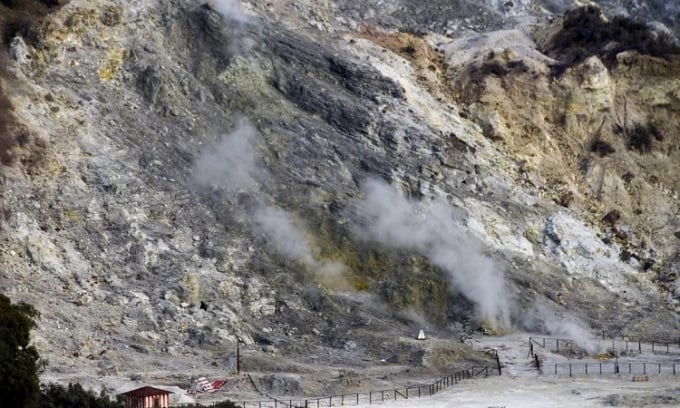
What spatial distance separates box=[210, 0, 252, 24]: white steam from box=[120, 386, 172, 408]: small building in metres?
30.8

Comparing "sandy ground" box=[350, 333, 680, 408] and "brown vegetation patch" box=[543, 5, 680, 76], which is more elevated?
"brown vegetation patch" box=[543, 5, 680, 76]

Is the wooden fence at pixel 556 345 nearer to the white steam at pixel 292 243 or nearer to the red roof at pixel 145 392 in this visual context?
the white steam at pixel 292 243

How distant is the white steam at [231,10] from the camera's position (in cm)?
7325

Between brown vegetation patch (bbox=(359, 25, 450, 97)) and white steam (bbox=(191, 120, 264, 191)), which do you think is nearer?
white steam (bbox=(191, 120, 264, 191))

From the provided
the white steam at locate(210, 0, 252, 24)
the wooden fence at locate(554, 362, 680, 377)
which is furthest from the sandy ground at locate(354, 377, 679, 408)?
the white steam at locate(210, 0, 252, 24)

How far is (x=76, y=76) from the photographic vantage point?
67.2m

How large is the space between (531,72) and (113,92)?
24.6 metres

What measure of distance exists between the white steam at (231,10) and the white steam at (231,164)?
7.95 metres

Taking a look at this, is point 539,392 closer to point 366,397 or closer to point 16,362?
point 366,397

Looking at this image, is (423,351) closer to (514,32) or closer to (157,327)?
(157,327)

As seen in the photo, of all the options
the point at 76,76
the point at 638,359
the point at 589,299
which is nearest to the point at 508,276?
the point at 589,299

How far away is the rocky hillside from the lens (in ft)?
190

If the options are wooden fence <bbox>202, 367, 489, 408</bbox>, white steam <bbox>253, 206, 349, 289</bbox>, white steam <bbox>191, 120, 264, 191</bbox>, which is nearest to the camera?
wooden fence <bbox>202, 367, 489, 408</bbox>

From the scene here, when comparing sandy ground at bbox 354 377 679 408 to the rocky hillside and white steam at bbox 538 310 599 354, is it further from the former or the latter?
white steam at bbox 538 310 599 354
